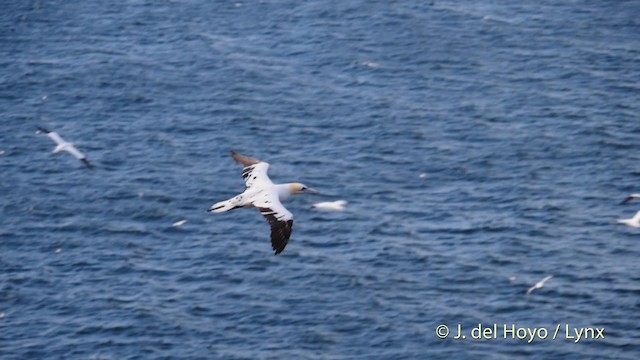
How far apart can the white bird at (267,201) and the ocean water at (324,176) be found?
2790 centimetres

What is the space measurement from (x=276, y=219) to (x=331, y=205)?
51.5 m

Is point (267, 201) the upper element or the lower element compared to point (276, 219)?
lower

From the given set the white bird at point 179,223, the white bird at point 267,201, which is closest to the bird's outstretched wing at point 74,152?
the white bird at point 179,223

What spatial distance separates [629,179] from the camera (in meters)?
106

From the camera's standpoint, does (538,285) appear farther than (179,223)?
No

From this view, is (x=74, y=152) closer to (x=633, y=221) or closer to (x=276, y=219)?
(x=633, y=221)

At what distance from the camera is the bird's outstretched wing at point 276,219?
163ft

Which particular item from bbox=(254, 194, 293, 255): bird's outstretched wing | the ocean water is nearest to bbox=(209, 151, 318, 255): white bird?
bbox=(254, 194, 293, 255): bird's outstretched wing

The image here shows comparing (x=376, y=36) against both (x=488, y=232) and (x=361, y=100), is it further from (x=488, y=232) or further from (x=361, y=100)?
(x=488, y=232)

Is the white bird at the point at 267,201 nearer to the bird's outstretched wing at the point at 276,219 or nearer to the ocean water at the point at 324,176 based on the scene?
the bird's outstretched wing at the point at 276,219

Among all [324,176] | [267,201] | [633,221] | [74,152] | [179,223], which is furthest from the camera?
[324,176]

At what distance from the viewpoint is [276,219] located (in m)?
51.3

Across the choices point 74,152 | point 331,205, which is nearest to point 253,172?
point 331,205

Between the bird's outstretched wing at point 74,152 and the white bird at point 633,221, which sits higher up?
the bird's outstretched wing at point 74,152
